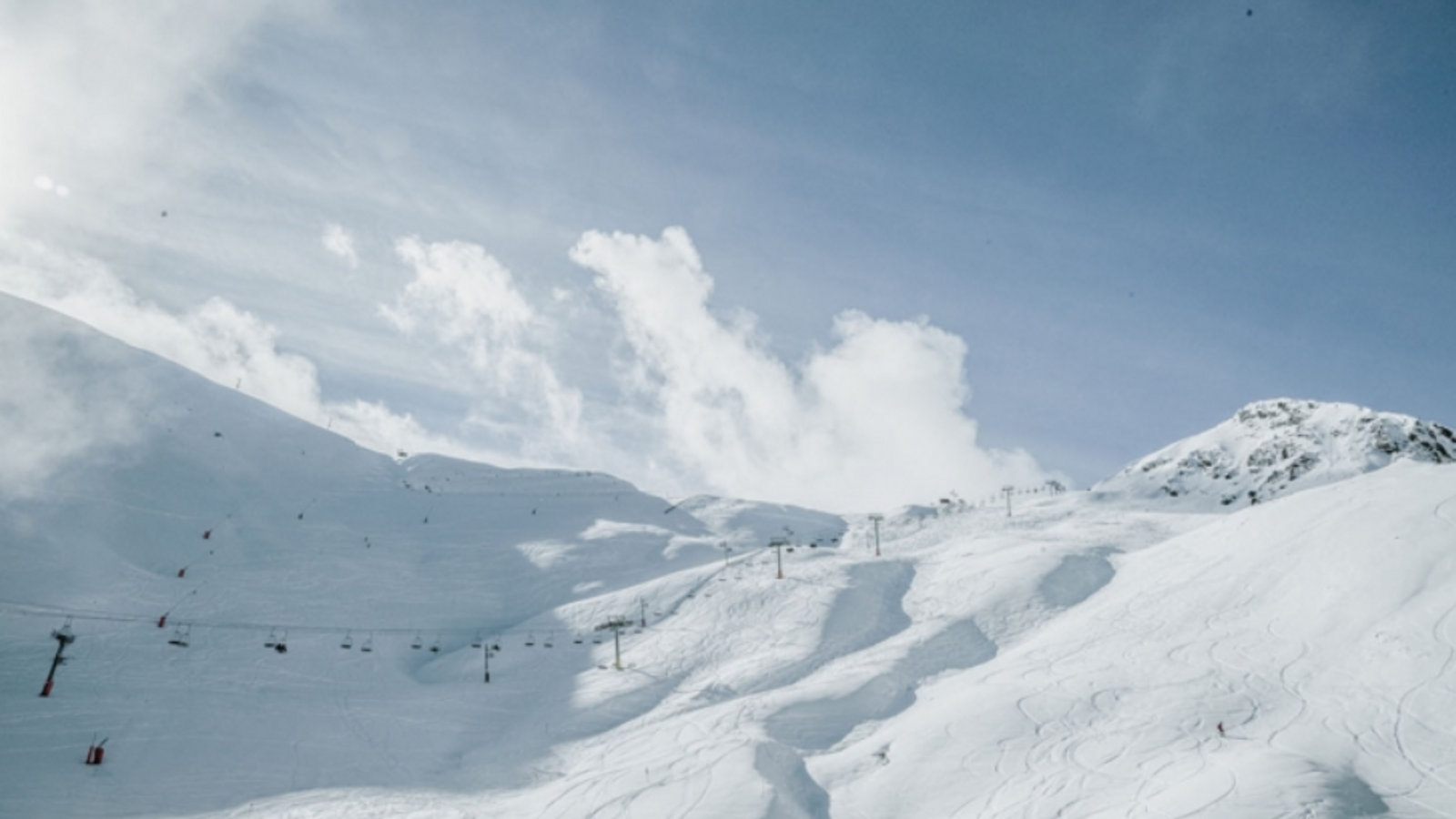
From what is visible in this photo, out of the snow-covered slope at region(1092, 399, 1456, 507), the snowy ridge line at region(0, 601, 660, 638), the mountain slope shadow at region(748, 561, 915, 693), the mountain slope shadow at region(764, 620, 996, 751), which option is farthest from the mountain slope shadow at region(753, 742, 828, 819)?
the snow-covered slope at region(1092, 399, 1456, 507)

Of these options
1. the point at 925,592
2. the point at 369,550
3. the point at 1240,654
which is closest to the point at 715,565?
the point at 925,592

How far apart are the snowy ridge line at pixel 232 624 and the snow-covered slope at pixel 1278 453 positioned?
367 feet

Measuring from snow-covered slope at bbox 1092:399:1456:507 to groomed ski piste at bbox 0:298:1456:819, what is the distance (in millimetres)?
74489

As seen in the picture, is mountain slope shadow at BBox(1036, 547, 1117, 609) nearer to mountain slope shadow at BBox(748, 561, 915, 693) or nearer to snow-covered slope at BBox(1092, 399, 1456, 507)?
mountain slope shadow at BBox(748, 561, 915, 693)

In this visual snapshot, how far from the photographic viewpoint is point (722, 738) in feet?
128

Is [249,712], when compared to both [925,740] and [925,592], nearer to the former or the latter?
[925,740]

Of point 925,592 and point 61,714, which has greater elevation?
point 925,592

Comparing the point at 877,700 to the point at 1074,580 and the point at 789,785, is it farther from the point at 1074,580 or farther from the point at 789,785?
the point at 1074,580

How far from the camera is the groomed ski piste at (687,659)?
33125mm

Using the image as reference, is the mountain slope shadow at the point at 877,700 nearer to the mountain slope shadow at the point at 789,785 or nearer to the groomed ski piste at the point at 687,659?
the groomed ski piste at the point at 687,659

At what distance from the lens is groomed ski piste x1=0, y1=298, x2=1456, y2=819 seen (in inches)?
1304

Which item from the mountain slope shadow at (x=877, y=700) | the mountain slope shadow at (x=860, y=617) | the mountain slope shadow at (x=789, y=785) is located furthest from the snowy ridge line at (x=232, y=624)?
the mountain slope shadow at (x=789, y=785)

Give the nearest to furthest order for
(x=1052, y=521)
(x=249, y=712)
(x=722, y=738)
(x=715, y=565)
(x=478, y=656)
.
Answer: (x=722, y=738) < (x=249, y=712) < (x=478, y=656) < (x=715, y=565) < (x=1052, y=521)

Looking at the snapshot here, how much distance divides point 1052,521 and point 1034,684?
60.0 meters
